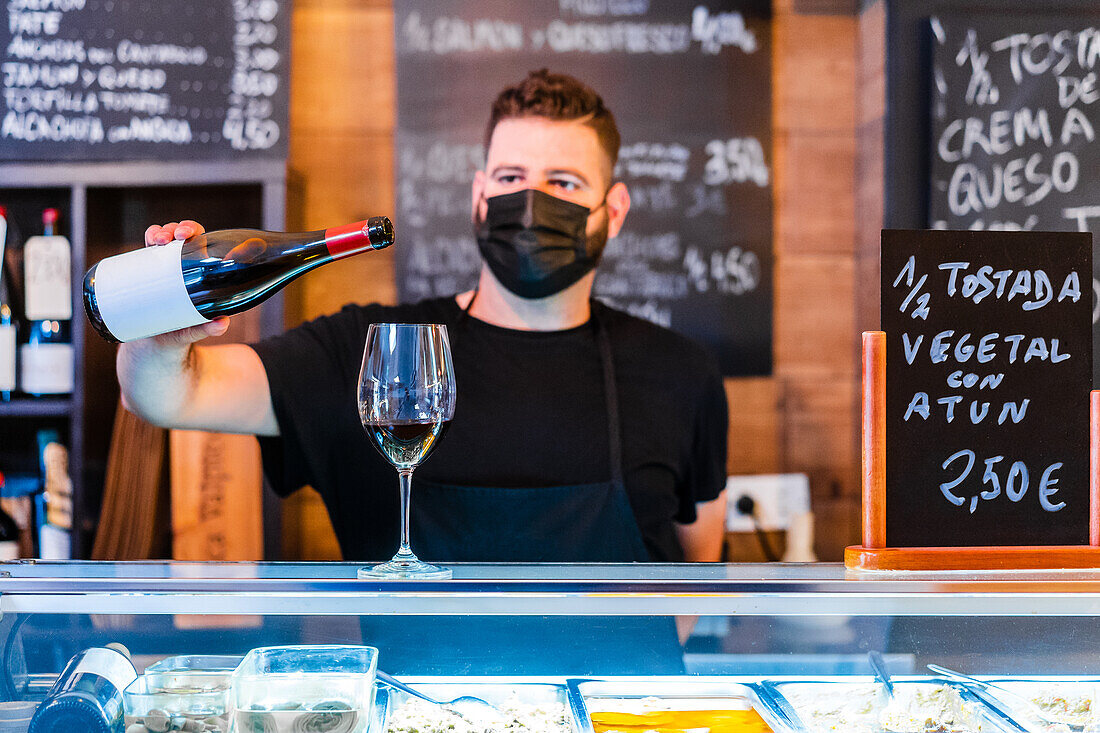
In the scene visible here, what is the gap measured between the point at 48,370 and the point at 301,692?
1.78m

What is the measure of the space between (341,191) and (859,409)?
5.05 ft

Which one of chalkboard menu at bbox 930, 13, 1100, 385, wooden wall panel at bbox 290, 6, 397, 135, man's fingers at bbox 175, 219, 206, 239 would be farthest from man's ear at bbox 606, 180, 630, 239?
man's fingers at bbox 175, 219, 206, 239

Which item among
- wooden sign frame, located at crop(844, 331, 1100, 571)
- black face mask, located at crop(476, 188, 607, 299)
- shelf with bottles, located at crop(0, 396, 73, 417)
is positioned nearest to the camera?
wooden sign frame, located at crop(844, 331, 1100, 571)

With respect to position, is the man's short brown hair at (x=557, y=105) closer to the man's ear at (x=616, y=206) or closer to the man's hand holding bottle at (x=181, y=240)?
the man's ear at (x=616, y=206)

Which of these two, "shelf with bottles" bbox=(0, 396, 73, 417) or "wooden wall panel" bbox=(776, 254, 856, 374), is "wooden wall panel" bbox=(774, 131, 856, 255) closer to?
"wooden wall panel" bbox=(776, 254, 856, 374)

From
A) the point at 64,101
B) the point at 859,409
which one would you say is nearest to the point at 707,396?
the point at 859,409

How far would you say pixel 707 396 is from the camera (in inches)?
80.0

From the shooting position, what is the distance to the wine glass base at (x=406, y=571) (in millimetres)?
878

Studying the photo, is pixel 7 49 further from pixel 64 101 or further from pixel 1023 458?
pixel 1023 458

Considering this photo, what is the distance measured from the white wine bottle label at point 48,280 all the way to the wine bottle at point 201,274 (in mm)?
1440

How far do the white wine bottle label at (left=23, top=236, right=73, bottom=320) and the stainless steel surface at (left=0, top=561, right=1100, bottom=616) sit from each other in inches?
59.2

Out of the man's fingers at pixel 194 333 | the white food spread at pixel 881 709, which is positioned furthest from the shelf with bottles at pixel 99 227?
the white food spread at pixel 881 709

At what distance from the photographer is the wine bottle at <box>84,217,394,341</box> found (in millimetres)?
890

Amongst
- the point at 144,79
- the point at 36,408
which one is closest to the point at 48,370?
the point at 36,408
